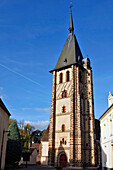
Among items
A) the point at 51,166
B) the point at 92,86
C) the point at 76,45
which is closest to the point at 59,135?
the point at 51,166

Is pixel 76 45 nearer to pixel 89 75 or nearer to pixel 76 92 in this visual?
pixel 89 75

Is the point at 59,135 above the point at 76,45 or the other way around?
the other way around

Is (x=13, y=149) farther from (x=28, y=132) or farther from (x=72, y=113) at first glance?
(x=28, y=132)

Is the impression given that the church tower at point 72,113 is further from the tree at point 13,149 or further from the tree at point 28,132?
the tree at point 28,132

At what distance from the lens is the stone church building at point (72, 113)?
1329 inches

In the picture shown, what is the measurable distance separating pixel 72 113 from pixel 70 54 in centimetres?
1456

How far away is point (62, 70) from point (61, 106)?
8.43 metres

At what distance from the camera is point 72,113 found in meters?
35.8

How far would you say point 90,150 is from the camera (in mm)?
34438

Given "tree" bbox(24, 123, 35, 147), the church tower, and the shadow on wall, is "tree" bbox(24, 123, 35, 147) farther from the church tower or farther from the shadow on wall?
the shadow on wall

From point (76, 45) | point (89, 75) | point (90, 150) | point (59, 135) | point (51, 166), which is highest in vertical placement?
point (76, 45)

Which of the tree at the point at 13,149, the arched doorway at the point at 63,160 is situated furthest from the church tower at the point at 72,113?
the tree at the point at 13,149

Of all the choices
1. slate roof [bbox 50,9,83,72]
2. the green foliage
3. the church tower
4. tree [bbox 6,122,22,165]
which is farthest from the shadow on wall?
the green foliage

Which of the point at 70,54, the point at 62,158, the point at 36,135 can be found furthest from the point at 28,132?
the point at 70,54
